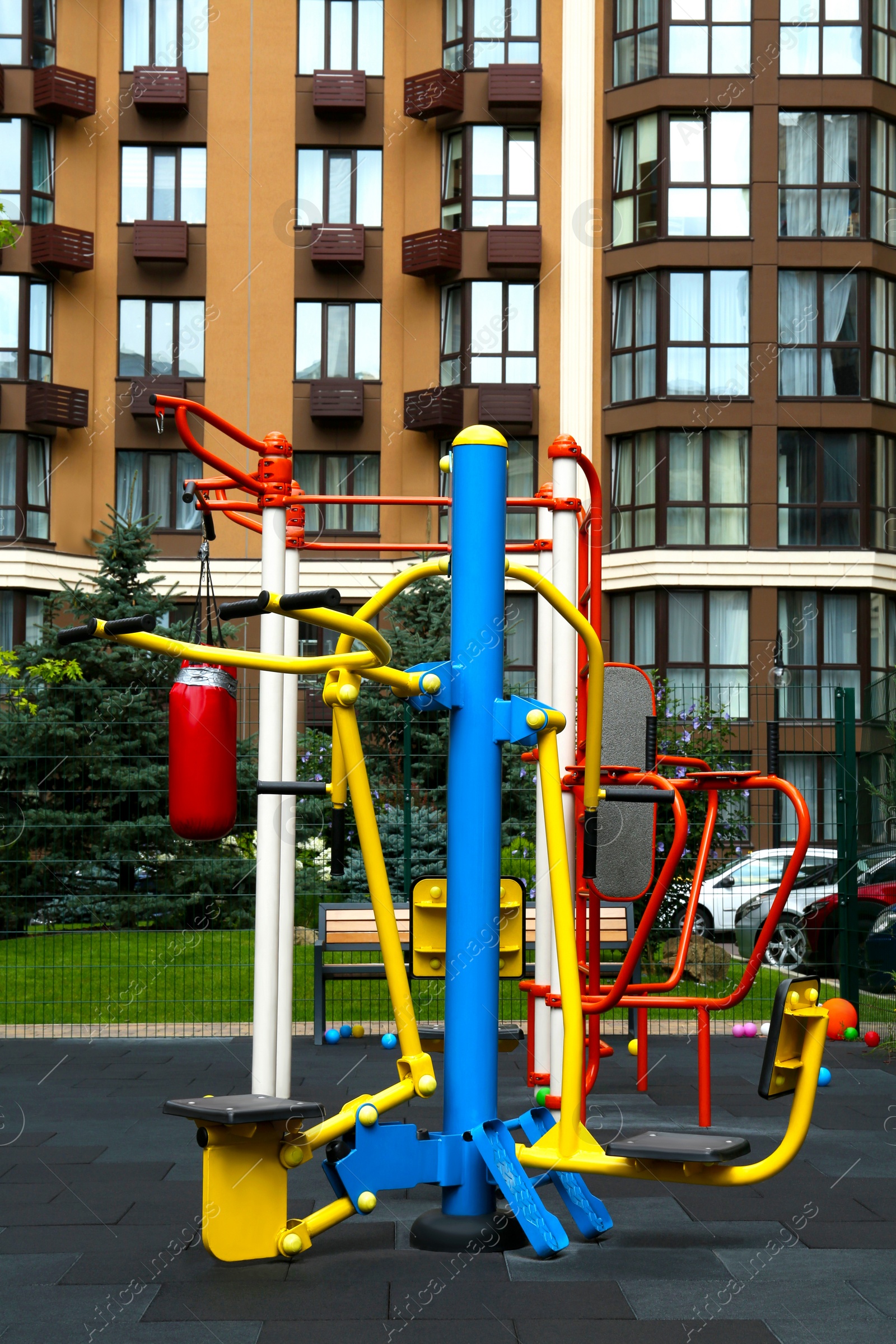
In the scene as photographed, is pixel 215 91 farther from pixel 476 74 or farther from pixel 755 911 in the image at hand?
pixel 755 911

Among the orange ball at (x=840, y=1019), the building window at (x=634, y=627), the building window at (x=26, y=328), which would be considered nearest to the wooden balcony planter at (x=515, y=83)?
the building window at (x=26, y=328)

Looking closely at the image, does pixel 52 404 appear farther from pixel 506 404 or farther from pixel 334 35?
pixel 334 35

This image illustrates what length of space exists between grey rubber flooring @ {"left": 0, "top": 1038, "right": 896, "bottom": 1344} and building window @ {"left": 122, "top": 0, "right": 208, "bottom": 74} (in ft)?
89.7

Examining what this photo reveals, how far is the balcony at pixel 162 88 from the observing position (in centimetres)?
2983

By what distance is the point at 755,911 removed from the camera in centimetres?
1459

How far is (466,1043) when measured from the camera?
490 cm

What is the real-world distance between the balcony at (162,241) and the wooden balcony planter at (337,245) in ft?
8.60

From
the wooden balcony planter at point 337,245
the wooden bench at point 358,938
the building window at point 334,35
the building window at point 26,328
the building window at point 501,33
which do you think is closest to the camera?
the wooden bench at point 358,938

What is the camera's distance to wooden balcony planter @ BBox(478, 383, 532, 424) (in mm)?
29359

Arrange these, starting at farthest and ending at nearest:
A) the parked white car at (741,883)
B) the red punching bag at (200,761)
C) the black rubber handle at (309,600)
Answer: the parked white car at (741,883), the red punching bag at (200,761), the black rubber handle at (309,600)

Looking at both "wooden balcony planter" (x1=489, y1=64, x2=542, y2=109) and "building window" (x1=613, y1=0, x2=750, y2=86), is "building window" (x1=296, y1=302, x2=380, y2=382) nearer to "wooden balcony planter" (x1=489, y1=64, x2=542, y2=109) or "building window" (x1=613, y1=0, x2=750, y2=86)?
"wooden balcony planter" (x1=489, y1=64, x2=542, y2=109)

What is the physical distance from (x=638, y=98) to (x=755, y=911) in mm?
19990

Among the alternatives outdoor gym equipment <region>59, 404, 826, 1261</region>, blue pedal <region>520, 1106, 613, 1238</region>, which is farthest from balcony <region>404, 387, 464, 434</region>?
blue pedal <region>520, 1106, 613, 1238</region>

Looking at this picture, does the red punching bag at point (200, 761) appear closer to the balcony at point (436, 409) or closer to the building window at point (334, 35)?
the balcony at point (436, 409)
